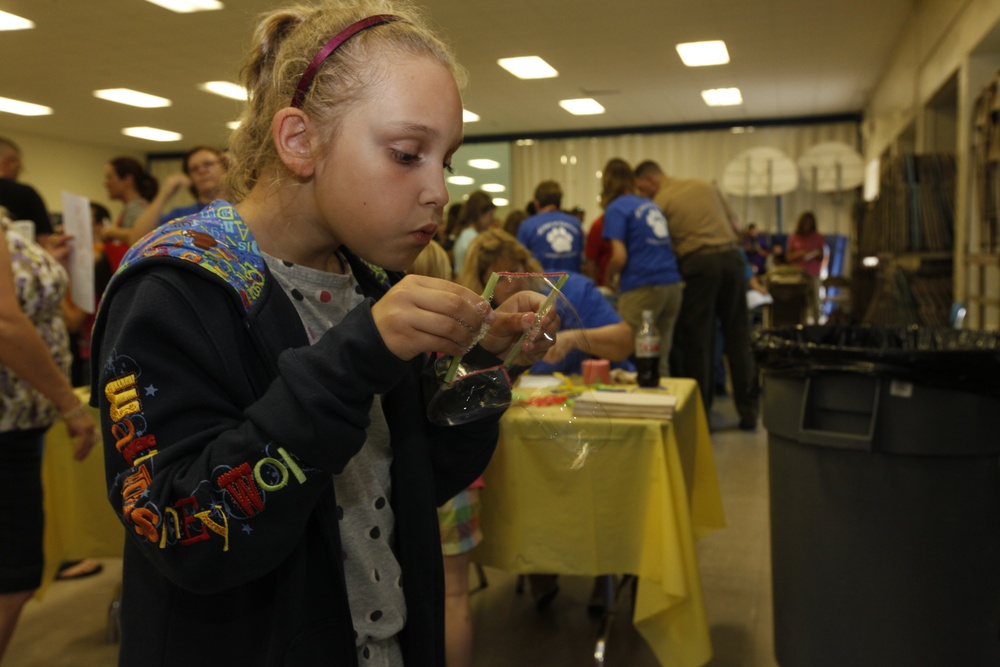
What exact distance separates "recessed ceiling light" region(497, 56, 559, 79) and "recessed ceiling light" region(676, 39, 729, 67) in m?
1.45

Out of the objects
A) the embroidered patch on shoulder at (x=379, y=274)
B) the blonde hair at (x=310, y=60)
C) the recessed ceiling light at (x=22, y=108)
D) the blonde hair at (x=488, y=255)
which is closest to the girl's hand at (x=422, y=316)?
the blonde hair at (x=310, y=60)

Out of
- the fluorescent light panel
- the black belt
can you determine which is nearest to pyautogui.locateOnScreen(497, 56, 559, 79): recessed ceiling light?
the fluorescent light panel

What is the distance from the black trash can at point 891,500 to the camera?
1.92 metres

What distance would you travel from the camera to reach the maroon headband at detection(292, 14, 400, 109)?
0.81 m

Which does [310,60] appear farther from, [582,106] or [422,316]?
[582,106]

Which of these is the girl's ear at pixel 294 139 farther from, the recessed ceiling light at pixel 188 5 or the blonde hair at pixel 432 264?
the recessed ceiling light at pixel 188 5

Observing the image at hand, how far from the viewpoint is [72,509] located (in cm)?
272

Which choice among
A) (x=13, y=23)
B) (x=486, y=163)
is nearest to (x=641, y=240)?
(x=13, y=23)

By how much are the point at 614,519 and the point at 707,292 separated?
11.9ft

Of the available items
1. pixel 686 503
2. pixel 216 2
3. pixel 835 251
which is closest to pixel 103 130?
pixel 216 2

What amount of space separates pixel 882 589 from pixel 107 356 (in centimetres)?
194

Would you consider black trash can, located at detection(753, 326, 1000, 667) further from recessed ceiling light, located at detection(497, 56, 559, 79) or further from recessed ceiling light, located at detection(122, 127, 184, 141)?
recessed ceiling light, located at detection(122, 127, 184, 141)

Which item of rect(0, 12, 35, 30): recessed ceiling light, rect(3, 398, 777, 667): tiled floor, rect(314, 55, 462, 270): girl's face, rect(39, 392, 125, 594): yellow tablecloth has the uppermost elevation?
rect(0, 12, 35, 30): recessed ceiling light

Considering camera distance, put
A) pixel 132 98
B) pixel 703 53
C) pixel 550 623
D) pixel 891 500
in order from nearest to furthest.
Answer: pixel 891 500, pixel 550 623, pixel 703 53, pixel 132 98
